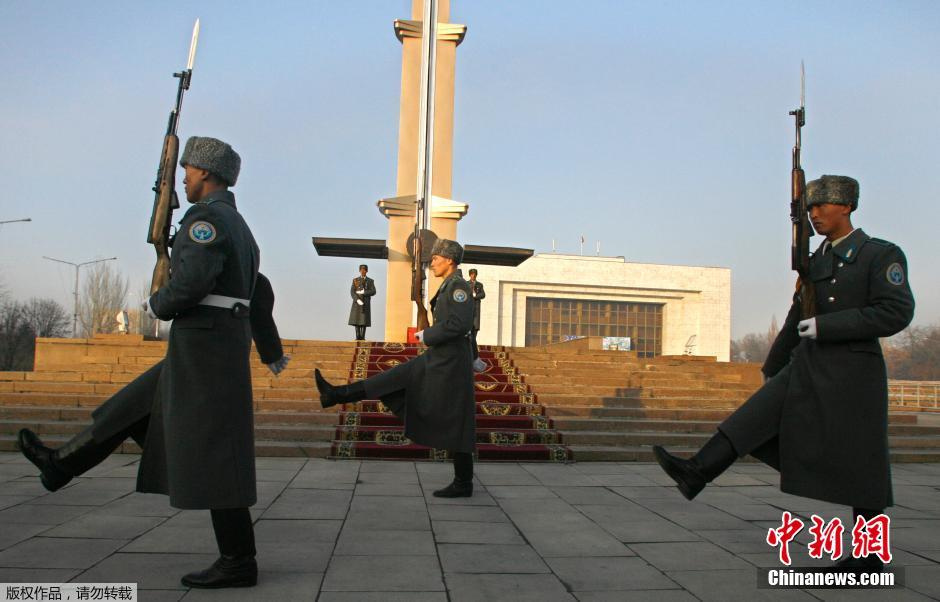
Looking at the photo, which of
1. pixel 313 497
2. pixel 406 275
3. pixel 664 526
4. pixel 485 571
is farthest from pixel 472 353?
pixel 406 275

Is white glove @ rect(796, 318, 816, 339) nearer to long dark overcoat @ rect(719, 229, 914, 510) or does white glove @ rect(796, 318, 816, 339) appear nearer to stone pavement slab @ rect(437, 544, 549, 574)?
long dark overcoat @ rect(719, 229, 914, 510)

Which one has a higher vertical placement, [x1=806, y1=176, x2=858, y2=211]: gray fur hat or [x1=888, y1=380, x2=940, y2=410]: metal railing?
[x1=806, y1=176, x2=858, y2=211]: gray fur hat

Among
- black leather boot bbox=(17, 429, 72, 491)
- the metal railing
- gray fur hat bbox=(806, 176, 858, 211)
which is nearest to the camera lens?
black leather boot bbox=(17, 429, 72, 491)

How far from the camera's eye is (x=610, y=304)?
5534cm

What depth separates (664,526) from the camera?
4.82 m

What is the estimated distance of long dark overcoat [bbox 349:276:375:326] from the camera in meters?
18.1

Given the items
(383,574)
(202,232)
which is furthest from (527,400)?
(202,232)

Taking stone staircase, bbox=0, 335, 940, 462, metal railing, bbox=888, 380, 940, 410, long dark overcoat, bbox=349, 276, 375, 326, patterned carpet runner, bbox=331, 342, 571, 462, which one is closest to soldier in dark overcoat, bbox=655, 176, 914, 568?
patterned carpet runner, bbox=331, 342, 571, 462

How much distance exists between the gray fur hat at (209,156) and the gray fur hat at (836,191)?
9.62 ft

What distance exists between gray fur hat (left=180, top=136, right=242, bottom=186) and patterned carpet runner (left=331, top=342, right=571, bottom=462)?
444 cm

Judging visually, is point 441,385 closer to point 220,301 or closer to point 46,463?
point 220,301

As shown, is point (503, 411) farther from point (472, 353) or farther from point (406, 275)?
point (406, 275)

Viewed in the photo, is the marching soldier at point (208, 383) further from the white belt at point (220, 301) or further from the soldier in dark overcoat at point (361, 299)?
the soldier in dark overcoat at point (361, 299)

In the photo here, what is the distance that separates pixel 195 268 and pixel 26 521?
7.81ft
